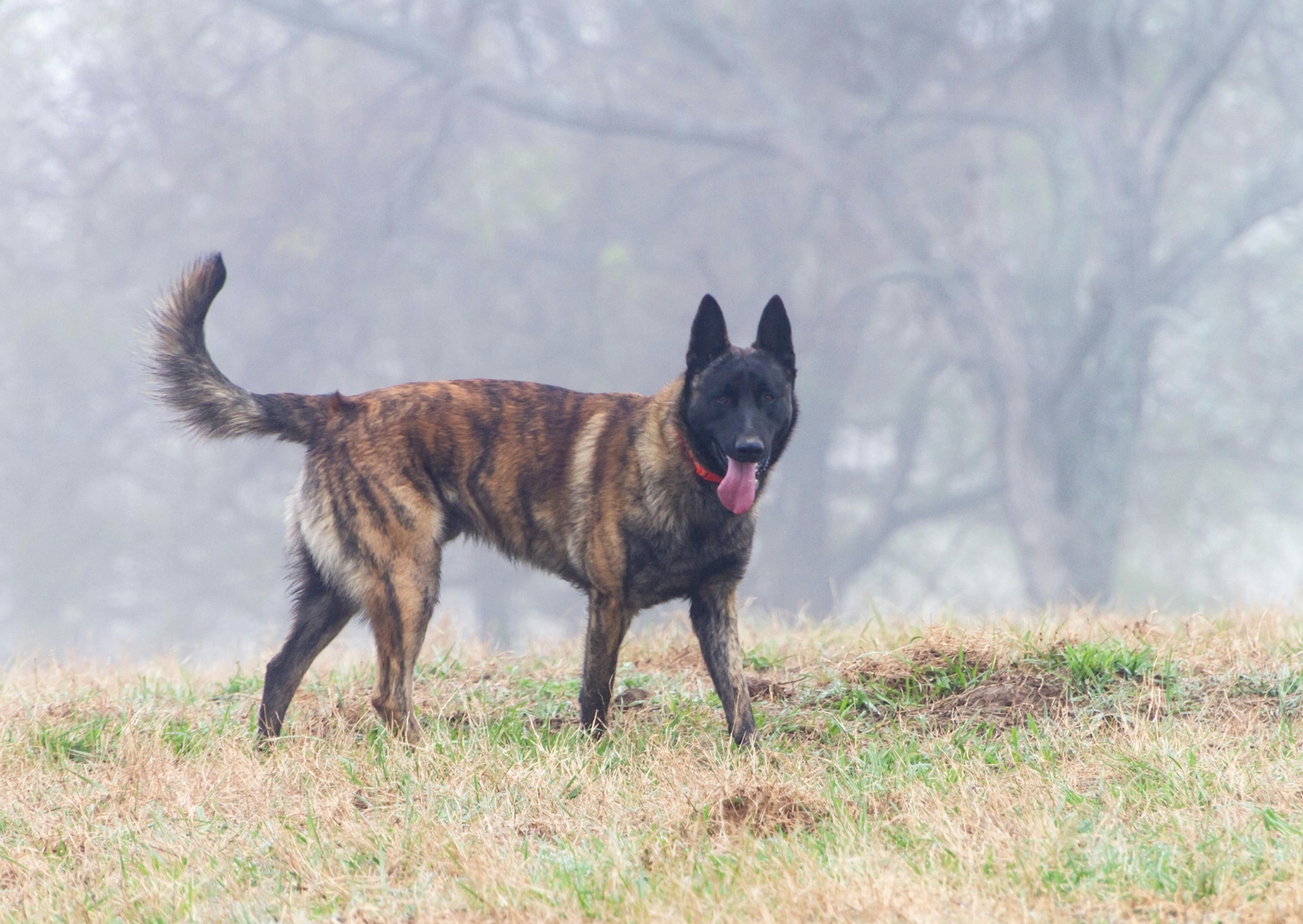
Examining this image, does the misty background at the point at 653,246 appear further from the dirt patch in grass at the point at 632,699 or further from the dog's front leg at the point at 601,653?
the dog's front leg at the point at 601,653

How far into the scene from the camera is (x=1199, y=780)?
3.58 meters

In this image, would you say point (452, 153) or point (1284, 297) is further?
point (452, 153)

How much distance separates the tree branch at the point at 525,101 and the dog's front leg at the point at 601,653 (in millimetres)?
16113

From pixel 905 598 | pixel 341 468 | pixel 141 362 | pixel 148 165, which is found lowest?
pixel 905 598

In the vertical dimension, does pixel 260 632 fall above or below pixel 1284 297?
below

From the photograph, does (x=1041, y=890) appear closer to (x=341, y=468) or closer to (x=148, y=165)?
(x=341, y=468)

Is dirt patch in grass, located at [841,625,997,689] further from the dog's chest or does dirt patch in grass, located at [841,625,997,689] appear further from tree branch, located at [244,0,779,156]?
tree branch, located at [244,0,779,156]

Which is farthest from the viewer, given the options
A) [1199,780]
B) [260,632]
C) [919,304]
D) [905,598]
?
[905,598]

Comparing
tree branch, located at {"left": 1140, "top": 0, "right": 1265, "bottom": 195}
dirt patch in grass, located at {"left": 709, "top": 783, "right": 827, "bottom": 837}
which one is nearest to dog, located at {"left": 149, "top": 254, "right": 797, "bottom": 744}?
dirt patch in grass, located at {"left": 709, "top": 783, "right": 827, "bottom": 837}

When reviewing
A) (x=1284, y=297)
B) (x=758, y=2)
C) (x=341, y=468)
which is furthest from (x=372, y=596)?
(x=1284, y=297)

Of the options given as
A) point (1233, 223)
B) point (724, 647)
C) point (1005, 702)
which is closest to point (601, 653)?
point (724, 647)

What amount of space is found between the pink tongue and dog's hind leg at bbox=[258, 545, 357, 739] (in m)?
1.68

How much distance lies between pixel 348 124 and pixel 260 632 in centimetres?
1448

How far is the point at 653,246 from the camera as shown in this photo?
22625 mm
